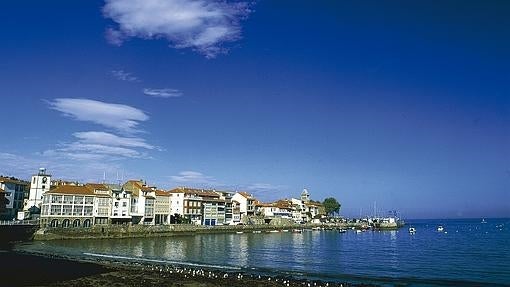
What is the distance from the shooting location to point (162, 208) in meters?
110

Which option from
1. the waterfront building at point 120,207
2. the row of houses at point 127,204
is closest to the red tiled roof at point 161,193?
the row of houses at point 127,204

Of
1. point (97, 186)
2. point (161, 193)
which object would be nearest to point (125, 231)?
point (97, 186)

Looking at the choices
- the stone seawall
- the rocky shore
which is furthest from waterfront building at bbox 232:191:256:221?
the rocky shore

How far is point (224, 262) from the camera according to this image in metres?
51.6

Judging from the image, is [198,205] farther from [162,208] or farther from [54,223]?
[54,223]

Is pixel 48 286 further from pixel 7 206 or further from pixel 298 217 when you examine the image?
pixel 298 217

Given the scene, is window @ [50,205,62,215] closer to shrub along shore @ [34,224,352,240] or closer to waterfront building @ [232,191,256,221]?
shrub along shore @ [34,224,352,240]

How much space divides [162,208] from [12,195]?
109 ft

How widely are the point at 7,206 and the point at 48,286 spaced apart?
75404 mm

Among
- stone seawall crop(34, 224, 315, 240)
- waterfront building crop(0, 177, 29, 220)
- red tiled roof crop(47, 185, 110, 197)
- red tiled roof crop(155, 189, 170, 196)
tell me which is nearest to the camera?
stone seawall crop(34, 224, 315, 240)

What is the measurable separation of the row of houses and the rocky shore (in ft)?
139

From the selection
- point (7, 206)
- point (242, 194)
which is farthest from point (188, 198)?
point (7, 206)

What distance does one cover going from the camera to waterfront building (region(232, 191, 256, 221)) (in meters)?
138

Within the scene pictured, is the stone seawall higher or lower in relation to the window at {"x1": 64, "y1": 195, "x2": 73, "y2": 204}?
lower
